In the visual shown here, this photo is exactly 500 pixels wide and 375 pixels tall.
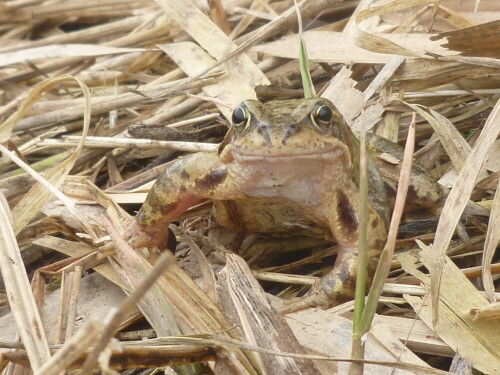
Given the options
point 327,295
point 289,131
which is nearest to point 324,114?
point 289,131

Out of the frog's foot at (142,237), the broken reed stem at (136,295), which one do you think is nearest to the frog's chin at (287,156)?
the frog's foot at (142,237)

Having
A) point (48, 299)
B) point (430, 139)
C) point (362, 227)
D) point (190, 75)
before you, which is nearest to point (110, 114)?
point (190, 75)

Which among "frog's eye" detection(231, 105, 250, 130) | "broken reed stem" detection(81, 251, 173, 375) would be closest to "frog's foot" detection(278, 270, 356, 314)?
"frog's eye" detection(231, 105, 250, 130)

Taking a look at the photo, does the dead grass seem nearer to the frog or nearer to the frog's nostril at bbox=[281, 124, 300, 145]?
the frog

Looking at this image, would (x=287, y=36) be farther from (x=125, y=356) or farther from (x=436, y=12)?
(x=125, y=356)

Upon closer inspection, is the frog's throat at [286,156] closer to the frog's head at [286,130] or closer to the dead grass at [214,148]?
the frog's head at [286,130]
